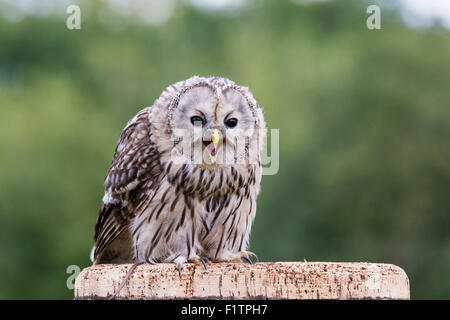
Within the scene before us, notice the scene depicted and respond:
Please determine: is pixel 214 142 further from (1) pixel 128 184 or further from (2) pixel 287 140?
(2) pixel 287 140

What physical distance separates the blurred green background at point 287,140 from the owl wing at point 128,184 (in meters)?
11.3

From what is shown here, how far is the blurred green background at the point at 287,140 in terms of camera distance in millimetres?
17844

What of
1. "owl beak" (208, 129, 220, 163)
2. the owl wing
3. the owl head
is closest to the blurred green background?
the owl wing

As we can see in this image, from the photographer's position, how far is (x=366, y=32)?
23.4 m

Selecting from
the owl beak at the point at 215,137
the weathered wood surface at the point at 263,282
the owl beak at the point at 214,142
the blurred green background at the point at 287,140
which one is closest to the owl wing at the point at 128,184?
the owl beak at the point at 214,142

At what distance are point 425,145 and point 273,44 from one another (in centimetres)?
923

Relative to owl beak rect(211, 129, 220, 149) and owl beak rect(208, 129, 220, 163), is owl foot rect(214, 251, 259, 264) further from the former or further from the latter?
owl beak rect(211, 129, 220, 149)

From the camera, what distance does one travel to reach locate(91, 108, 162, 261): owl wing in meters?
4.63

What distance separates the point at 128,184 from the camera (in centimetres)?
471

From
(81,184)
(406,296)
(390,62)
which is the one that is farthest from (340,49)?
(406,296)

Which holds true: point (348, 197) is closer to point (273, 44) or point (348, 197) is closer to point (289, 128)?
point (289, 128)

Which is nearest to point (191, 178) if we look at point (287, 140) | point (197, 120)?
point (197, 120)

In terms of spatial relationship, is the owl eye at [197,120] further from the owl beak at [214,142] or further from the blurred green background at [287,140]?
the blurred green background at [287,140]
